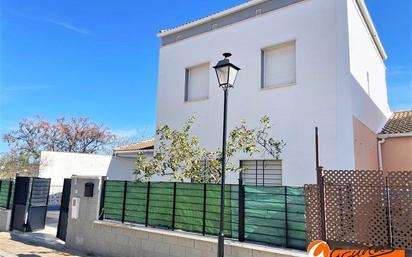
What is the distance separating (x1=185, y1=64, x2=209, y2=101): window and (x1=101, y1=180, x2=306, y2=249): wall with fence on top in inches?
214

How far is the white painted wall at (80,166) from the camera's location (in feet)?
70.8

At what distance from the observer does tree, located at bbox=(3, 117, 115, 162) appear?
102 ft

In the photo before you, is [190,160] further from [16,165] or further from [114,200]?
[16,165]

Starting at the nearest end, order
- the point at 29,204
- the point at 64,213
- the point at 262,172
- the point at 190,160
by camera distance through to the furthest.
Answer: the point at 190,160 < the point at 64,213 < the point at 262,172 < the point at 29,204

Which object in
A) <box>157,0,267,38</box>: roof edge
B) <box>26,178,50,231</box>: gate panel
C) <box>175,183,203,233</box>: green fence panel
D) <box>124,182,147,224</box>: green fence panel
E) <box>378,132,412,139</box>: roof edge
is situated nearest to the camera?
<box>175,183,203,233</box>: green fence panel

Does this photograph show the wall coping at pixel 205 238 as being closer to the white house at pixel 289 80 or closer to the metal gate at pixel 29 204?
the white house at pixel 289 80

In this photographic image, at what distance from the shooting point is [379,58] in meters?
15.5

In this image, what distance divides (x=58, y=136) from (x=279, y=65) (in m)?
28.4

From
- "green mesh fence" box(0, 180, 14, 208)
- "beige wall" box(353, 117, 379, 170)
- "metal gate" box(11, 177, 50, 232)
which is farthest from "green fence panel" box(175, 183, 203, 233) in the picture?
"green mesh fence" box(0, 180, 14, 208)

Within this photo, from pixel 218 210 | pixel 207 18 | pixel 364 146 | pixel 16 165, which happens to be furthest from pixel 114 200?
pixel 16 165

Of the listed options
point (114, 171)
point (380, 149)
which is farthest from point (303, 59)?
point (114, 171)

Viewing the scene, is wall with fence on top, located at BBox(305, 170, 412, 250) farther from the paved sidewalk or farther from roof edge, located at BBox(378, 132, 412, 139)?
roof edge, located at BBox(378, 132, 412, 139)

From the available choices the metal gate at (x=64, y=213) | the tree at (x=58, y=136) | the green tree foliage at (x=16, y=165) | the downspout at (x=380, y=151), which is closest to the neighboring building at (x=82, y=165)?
the green tree foliage at (x=16, y=165)

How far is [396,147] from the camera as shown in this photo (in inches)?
511
